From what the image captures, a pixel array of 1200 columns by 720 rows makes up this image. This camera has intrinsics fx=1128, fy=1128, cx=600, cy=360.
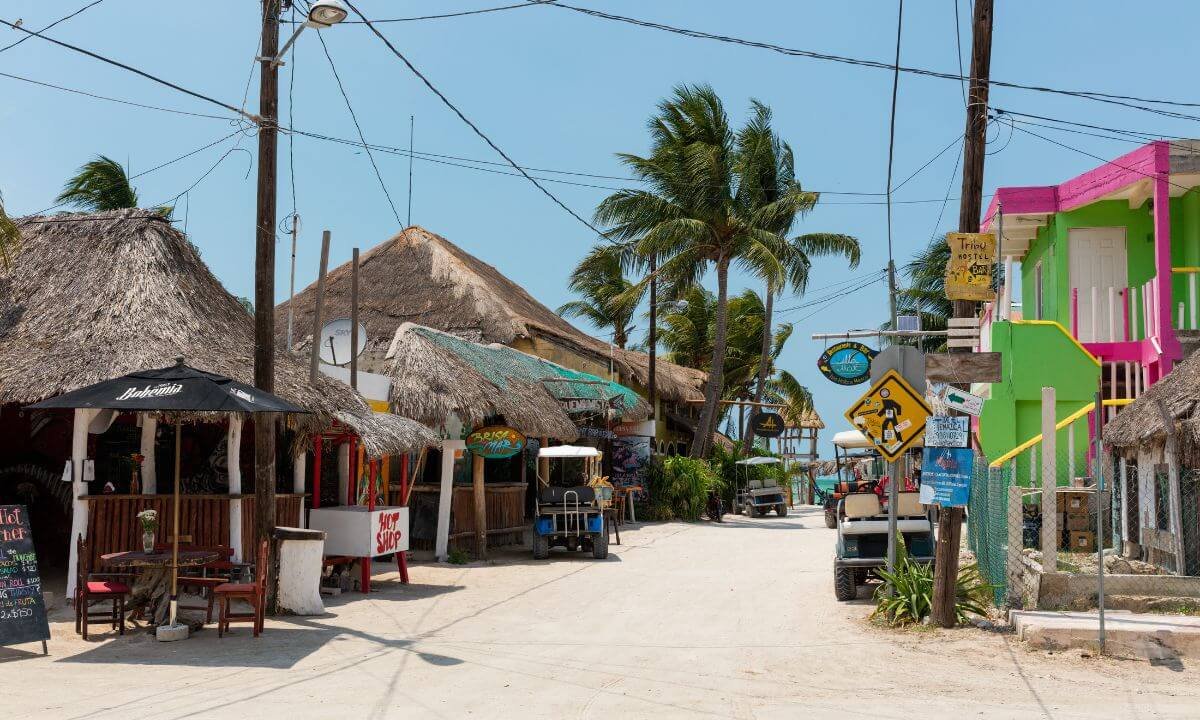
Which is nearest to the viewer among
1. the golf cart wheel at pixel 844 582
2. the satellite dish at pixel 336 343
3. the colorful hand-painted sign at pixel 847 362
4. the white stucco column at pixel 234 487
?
the white stucco column at pixel 234 487

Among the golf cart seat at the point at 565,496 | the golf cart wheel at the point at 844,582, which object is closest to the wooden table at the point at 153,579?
the golf cart wheel at the point at 844,582

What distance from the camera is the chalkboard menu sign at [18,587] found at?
31.4 ft

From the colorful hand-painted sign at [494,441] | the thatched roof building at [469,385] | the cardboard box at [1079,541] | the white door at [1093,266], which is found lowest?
the cardboard box at [1079,541]

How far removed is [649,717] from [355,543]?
7921 millimetres

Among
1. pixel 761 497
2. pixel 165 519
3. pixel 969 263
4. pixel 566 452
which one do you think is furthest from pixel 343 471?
pixel 761 497

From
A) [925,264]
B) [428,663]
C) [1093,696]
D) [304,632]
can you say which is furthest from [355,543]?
[925,264]

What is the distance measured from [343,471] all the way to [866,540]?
7813 mm

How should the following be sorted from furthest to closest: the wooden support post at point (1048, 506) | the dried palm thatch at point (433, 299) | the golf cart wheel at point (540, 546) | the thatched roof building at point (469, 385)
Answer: the dried palm thatch at point (433, 299) < the golf cart wheel at point (540, 546) < the thatched roof building at point (469, 385) < the wooden support post at point (1048, 506)

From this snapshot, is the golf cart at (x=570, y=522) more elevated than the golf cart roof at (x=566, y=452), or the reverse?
the golf cart roof at (x=566, y=452)

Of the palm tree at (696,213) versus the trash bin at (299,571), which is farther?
the palm tree at (696,213)

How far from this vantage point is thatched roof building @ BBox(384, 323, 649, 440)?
18844 millimetres

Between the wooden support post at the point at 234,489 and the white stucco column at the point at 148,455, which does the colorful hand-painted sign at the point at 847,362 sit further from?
the white stucco column at the point at 148,455

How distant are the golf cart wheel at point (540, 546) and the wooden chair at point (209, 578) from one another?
6894mm

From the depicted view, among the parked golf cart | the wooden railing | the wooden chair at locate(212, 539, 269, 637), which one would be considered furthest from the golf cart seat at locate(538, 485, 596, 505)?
the wooden chair at locate(212, 539, 269, 637)
